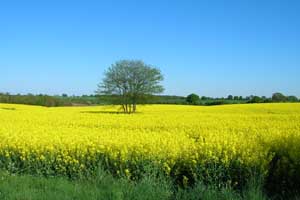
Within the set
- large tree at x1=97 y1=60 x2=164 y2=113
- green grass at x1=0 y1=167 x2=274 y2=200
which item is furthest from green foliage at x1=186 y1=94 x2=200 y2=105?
green grass at x1=0 y1=167 x2=274 y2=200

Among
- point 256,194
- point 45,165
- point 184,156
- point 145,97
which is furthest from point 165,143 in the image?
point 145,97

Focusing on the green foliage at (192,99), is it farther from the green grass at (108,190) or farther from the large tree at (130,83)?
the green grass at (108,190)

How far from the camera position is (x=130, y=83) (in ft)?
178

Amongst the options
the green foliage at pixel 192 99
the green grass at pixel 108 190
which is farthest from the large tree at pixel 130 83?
the green grass at pixel 108 190

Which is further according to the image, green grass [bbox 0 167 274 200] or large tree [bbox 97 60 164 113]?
large tree [bbox 97 60 164 113]

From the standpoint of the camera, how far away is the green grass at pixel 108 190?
22.4 feet

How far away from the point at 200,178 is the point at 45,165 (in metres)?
3.87

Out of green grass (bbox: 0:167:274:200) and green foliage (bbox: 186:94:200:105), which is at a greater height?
green foliage (bbox: 186:94:200:105)

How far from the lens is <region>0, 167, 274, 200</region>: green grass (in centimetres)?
682

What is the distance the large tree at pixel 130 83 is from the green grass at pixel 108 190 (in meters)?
44.8

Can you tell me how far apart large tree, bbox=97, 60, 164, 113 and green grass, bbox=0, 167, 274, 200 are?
4484 centimetres

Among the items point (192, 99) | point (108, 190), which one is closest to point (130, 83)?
point (192, 99)

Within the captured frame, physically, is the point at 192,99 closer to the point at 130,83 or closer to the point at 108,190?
the point at 130,83

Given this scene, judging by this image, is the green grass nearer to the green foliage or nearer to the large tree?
the large tree
